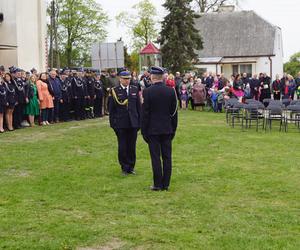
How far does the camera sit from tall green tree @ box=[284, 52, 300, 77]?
185 ft

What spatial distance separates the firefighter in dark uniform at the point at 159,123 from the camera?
893cm

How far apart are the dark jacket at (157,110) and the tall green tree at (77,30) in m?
48.5

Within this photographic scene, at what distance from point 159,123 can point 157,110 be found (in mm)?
208

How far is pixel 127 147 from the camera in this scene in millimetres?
10453

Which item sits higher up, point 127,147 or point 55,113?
point 55,113

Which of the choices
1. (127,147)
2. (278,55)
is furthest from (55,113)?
(278,55)

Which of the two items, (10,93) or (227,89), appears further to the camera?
(227,89)

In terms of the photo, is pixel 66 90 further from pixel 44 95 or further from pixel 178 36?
pixel 178 36

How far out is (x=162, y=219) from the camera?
7.25 metres

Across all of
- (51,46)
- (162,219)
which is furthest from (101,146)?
(51,46)

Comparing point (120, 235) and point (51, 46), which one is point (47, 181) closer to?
point (120, 235)

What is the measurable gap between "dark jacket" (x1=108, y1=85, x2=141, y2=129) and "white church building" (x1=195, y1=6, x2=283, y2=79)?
1736 inches

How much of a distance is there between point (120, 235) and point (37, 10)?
21.2 m

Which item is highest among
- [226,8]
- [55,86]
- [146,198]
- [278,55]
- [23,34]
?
[226,8]
